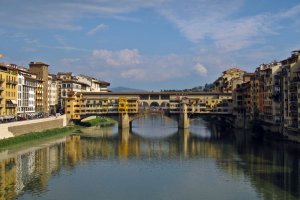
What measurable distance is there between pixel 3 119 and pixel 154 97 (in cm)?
3638

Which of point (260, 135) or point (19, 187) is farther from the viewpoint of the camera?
point (260, 135)

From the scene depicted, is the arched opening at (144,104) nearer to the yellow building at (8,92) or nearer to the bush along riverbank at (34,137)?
the bush along riverbank at (34,137)

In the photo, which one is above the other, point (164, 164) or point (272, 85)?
point (272, 85)

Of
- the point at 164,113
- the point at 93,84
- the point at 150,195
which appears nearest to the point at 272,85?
the point at 164,113

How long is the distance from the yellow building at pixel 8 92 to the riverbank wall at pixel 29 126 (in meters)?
4.39

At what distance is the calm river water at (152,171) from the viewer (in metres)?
31.2

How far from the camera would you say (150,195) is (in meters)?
30.9

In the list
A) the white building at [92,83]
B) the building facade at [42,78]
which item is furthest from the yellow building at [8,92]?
the white building at [92,83]

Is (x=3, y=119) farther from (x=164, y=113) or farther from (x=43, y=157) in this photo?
(x=164, y=113)

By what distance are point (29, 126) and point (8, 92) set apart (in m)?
7.95

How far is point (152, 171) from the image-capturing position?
39.6 meters

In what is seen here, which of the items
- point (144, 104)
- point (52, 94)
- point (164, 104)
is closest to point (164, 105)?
point (164, 104)

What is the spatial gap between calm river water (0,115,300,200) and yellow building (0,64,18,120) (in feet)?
32.8

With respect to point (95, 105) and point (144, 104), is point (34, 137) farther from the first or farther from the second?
point (144, 104)
